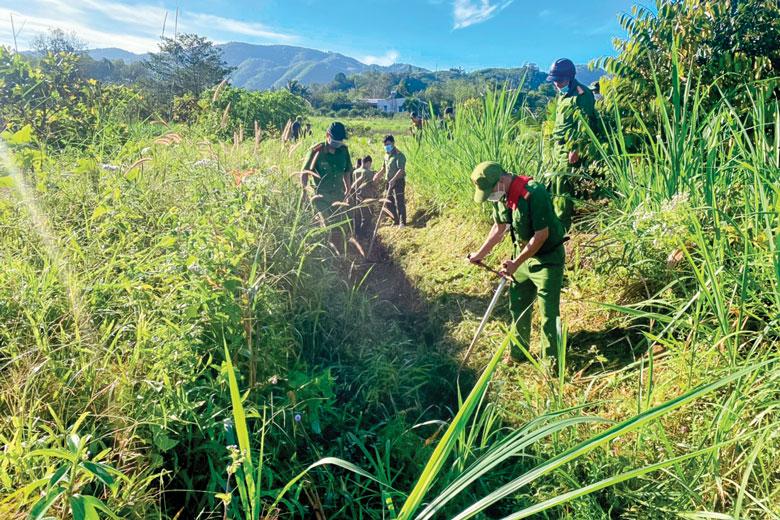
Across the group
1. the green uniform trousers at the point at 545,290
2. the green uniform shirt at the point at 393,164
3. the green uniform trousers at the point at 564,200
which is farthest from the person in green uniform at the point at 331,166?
the green uniform trousers at the point at 545,290

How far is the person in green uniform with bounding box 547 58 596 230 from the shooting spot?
389cm

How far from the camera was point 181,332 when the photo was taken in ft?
6.07

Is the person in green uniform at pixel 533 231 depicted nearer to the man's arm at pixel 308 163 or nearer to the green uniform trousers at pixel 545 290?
the green uniform trousers at pixel 545 290

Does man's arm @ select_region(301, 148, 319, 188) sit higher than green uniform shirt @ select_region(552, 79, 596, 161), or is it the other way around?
green uniform shirt @ select_region(552, 79, 596, 161)

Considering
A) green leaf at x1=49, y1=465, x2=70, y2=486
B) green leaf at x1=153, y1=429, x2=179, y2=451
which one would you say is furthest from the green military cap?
green leaf at x1=49, y1=465, x2=70, y2=486

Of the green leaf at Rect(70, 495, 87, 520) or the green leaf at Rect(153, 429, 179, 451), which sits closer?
the green leaf at Rect(70, 495, 87, 520)

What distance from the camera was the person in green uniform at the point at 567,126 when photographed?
3.89 m

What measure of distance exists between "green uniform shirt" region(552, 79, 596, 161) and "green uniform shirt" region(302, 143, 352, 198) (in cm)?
245

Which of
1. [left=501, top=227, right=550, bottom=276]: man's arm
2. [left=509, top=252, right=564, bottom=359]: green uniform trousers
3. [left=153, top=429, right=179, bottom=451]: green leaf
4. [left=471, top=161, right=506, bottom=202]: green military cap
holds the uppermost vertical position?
[left=471, top=161, right=506, bottom=202]: green military cap

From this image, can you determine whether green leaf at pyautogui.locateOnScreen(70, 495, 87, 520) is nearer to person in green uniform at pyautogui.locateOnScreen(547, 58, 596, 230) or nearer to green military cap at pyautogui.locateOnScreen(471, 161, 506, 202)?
green military cap at pyautogui.locateOnScreen(471, 161, 506, 202)

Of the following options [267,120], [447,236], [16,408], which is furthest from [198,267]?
[267,120]

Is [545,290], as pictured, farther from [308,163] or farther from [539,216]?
[308,163]

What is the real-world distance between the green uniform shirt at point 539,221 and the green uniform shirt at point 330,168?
2907 mm

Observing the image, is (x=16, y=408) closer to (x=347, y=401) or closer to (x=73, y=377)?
(x=73, y=377)
